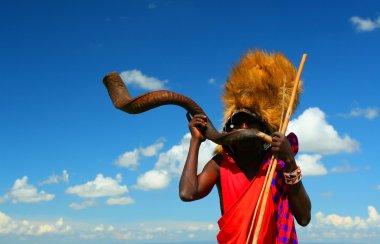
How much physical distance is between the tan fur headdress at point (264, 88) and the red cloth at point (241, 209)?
552 mm

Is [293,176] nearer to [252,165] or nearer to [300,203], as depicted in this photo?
[300,203]

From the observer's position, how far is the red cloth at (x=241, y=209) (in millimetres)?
4848

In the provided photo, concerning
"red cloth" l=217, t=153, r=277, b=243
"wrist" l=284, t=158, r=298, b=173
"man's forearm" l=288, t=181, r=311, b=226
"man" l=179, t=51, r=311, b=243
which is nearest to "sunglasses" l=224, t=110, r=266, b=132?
"man" l=179, t=51, r=311, b=243

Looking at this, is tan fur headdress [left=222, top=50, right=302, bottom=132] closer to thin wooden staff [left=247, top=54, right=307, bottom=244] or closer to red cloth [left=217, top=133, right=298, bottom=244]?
thin wooden staff [left=247, top=54, right=307, bottom=244]

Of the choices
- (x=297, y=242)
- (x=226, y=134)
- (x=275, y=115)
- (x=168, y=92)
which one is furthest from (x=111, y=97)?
(x=297, y=242)

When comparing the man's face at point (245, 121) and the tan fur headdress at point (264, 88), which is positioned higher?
the tan fur headdress at point (264, 88)

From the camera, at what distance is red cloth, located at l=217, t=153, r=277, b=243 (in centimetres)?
485

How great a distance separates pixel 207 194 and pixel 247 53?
155 centimetres

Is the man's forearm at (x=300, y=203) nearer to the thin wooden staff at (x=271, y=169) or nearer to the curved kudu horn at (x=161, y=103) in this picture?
the thin wooden staff at (x=271, y=169)

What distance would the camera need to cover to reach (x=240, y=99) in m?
5.24

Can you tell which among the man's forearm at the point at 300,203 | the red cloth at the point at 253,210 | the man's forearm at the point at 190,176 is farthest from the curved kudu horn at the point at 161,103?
the man's forearm at the point at 300,203

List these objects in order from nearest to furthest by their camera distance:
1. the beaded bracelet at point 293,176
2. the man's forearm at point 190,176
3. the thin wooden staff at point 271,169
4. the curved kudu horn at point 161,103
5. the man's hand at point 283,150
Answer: the thin wooden staff at point 271,169 → the man's hand at point 283,150 → the beaded bracelet at point 293,176 → the curved kudu horn at point 161,103 → the man's forearm at point 190,176

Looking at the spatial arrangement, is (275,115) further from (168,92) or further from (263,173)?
(168,92)

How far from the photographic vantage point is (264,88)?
5211 mm
